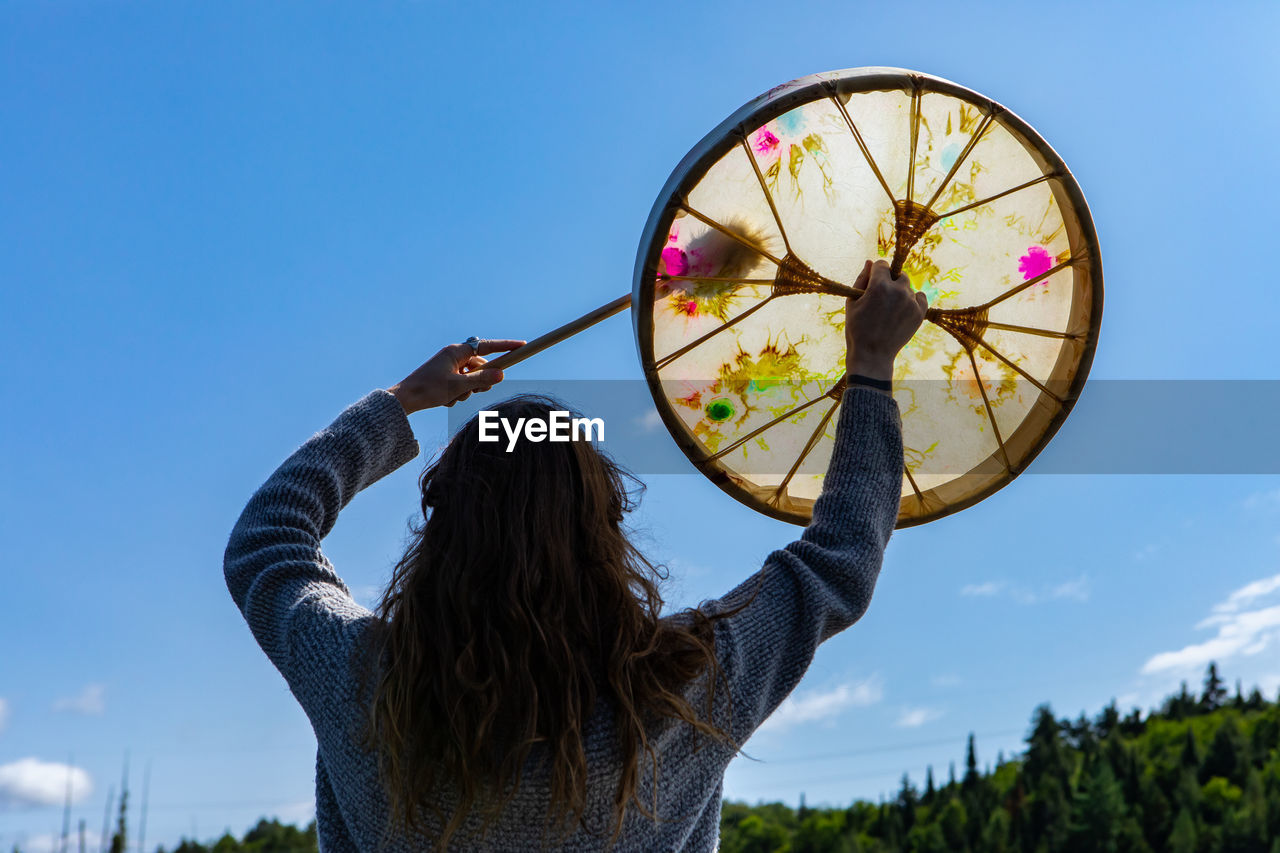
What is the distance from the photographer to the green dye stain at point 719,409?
4117 millimetres

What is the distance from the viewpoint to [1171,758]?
4375 inches

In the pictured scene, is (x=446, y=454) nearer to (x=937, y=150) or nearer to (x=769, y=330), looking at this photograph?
(x=769, y=330)

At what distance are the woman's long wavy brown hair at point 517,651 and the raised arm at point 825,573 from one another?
80 millimetres

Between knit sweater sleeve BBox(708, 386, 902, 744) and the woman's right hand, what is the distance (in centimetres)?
21

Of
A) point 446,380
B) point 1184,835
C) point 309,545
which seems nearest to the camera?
point 309,545

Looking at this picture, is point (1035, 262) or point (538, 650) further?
point (1035, 262)

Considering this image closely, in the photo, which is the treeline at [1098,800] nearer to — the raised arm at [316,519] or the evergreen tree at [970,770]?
the evergreen tree at [970,770]

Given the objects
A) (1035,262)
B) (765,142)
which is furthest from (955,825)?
(765,142)

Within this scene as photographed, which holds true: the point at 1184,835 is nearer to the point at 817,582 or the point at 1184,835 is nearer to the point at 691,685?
the point at 817,582

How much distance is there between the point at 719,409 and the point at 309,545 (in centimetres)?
186

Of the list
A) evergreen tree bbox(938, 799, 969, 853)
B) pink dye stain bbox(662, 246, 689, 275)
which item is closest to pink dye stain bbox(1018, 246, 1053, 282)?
pink dye stain bbox(662, 246, 689, 275)

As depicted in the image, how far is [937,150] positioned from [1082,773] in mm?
120182

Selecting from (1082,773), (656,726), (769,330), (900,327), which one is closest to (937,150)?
(769,330)

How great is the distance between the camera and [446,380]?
3289mm
